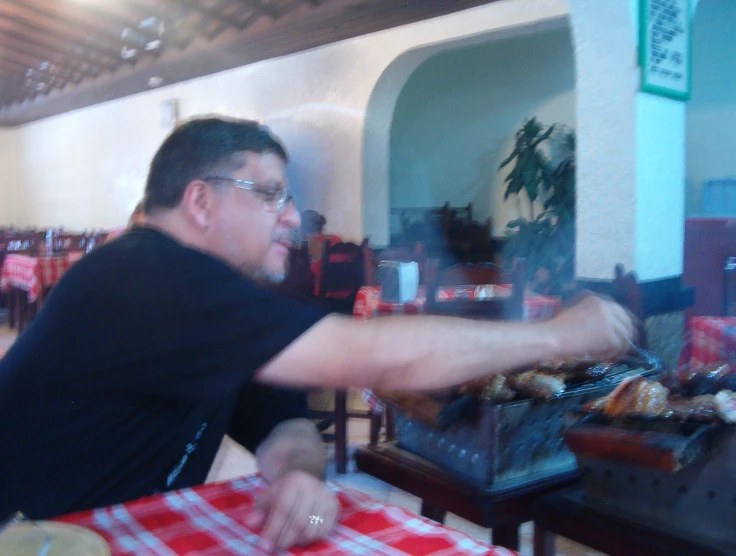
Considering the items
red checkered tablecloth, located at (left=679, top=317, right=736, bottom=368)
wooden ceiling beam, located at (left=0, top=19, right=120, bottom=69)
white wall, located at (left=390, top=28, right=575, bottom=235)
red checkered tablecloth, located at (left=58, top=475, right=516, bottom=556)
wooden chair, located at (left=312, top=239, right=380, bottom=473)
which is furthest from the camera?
wooden ceiling beam, located at (left=0, top=19, right=120, bottom=69)

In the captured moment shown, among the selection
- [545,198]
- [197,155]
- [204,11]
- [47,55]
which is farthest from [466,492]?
[47,55]

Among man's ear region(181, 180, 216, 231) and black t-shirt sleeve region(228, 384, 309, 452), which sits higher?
man's ear region(181, 180, 216, 231)

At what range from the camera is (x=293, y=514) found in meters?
0.76

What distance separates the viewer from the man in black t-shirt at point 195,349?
0.82m

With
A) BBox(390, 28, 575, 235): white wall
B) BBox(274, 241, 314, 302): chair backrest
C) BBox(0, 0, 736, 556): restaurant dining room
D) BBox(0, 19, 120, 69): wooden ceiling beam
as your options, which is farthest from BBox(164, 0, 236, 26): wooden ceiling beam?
BBox(274, 241, 314, 302): chair backrest

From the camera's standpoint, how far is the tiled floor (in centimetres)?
Result: 237

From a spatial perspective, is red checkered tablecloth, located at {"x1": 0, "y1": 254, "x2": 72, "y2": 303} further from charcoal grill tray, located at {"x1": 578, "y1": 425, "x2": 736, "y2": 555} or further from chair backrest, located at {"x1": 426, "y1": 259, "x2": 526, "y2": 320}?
charcoal grill tray, located at {"x1": 578, "y1": 425, "x2": 736, "y2": 555}

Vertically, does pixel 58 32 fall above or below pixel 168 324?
above

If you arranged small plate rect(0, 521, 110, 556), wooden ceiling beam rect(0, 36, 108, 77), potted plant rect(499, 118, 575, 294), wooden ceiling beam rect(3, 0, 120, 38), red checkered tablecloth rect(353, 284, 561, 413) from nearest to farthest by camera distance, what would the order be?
small plate rect(0, 521, 110, 556) → red checkered tablecloth rect(353, 284, 561, 413) → potted plant rect(499, 118, 575, 294) → wooden ceiling beam rect(3, 0, 120, 38) → wooden ceiling beam rect(0, 36, 108, 77)

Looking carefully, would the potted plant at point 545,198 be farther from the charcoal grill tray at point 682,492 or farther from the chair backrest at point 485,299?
the charcoal grill tray at point 682,492

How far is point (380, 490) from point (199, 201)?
2.17 meters

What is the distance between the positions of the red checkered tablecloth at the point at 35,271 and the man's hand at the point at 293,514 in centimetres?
521

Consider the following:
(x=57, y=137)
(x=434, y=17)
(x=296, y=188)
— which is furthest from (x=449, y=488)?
(x=57, y=137)

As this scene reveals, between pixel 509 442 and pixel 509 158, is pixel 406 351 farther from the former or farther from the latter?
pixel 509 158
